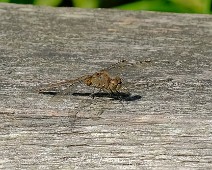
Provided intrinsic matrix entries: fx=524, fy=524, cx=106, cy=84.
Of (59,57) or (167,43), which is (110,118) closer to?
(59,57)

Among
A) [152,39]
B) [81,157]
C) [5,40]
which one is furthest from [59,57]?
[81,157]

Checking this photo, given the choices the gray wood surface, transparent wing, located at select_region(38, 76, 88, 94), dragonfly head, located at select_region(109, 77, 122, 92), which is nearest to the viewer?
the gray wood surface

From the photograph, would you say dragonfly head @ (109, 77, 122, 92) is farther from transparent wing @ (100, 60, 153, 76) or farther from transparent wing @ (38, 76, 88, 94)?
transparent wing @ (38, 76, 88, 94)

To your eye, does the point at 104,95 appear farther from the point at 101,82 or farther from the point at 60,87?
the point at 60,87

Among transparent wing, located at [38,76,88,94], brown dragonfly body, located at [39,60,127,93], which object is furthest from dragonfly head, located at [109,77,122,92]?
transparent wing, located at [38,76,88,94]

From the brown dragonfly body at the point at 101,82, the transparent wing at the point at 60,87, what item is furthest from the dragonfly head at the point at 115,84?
the transparent wing at the point at 60,87

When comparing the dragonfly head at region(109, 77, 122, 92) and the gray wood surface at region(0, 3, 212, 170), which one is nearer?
the gray wood surface at region(0, 3, 212, 170)

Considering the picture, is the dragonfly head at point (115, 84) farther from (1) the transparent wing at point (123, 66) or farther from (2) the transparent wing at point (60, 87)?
(2) the transparent wing at point (60, 87)

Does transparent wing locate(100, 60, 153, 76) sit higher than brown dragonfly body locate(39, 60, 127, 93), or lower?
higher
